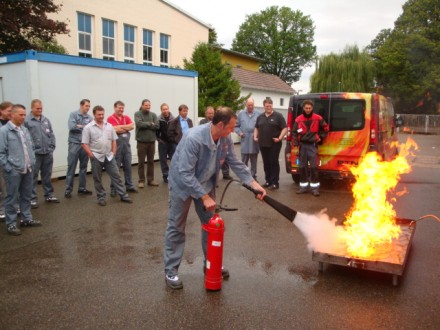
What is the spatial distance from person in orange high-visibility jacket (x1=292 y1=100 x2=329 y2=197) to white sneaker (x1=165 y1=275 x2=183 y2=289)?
5309 mm

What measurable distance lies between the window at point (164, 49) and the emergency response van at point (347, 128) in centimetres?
1957

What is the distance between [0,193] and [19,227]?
955 mm

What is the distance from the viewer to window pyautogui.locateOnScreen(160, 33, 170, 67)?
27.2 metres

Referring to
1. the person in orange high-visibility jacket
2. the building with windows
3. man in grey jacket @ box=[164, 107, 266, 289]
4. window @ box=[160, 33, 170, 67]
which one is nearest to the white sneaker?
man in grey jacket @ box=[164, 107, 266, 289]

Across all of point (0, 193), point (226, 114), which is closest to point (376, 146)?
point (226, 114)

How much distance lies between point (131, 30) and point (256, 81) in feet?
43.7

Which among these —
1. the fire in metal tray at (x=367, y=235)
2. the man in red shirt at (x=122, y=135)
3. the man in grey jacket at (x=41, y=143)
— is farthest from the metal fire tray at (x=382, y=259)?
the man in grey jacket at (x=41, y=143)

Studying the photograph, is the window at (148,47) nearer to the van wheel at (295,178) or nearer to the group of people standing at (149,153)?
the group of people standing at (149,153)

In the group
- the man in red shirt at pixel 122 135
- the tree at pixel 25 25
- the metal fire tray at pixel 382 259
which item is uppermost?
the tree at pixel 25 25

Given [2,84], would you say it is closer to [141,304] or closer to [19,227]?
[19,227]

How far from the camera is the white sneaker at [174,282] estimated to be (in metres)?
4.31

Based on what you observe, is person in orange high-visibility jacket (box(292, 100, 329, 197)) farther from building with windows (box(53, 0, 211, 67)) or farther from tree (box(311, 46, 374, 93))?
tree (box(311, 46, 374, 93))

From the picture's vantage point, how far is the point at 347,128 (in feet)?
29.4

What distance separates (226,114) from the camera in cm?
406
